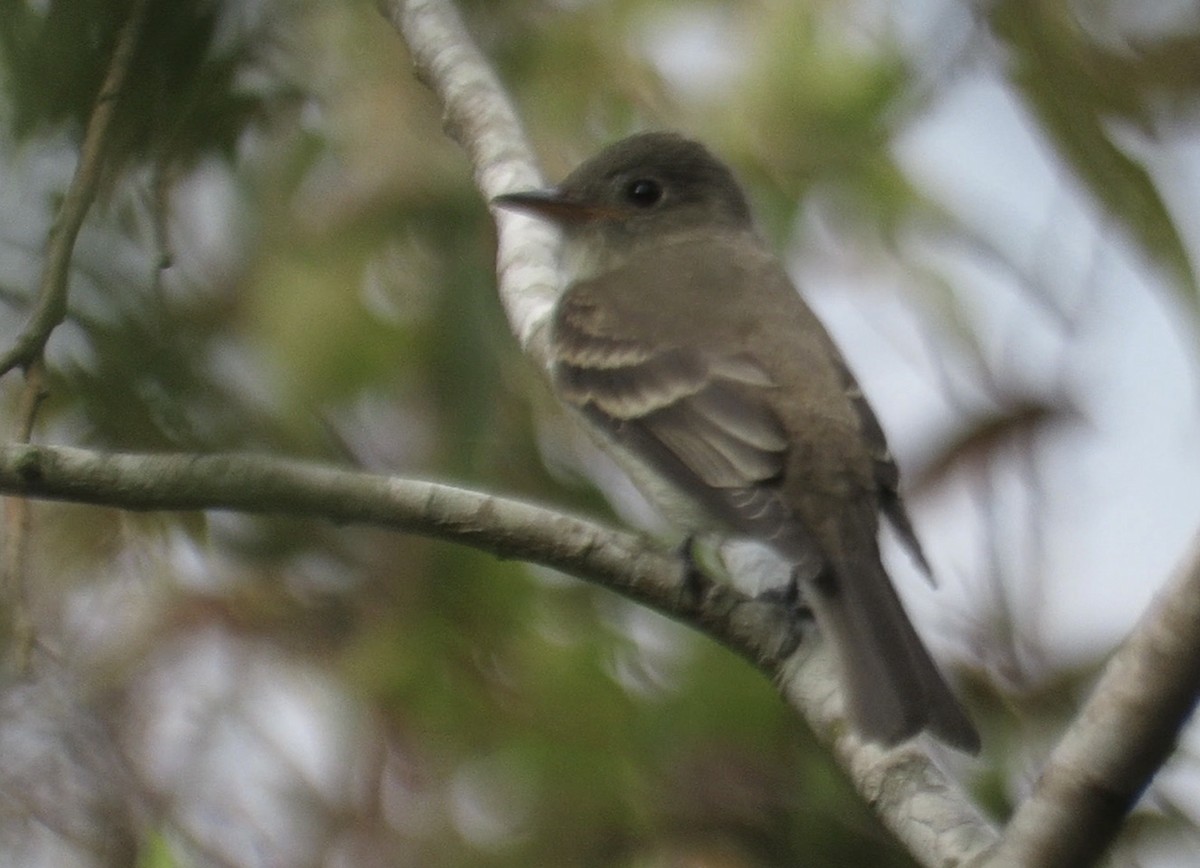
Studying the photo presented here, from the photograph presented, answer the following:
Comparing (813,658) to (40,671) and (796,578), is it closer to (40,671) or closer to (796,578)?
(796,578)

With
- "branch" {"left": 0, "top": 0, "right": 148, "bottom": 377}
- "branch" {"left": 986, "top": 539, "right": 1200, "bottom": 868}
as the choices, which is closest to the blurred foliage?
"branch" {"left": 0, "top": 0, "right": 148, "bottom": 377}

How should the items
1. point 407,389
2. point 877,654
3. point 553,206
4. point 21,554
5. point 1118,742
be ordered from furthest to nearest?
point 553,206
point 407,389
point 877,654
point 21,554
point 1118,742

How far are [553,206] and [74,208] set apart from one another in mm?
1245

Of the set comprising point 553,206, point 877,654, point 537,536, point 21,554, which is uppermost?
point 553,206

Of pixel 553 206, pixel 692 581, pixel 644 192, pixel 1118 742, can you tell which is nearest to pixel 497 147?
pixel 553 206

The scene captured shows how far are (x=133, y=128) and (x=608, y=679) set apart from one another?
134cm

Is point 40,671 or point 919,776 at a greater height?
point 40,671

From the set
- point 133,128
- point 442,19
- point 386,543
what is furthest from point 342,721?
point 442,19

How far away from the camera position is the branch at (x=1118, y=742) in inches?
60.2

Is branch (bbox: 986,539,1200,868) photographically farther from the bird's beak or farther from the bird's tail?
the bird's beak

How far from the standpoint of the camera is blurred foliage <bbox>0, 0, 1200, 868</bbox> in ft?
9.16

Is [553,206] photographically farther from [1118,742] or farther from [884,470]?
[1118,742]

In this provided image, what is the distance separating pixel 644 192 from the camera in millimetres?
4438

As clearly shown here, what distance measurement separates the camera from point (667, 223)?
4.50 m
